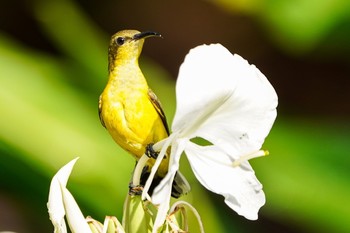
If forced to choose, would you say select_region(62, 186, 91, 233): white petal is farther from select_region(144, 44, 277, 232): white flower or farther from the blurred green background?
the blurred green background

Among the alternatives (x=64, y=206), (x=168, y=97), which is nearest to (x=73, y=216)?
(x=64, y=206)

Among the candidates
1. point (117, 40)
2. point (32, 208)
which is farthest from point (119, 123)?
point (32, 208)

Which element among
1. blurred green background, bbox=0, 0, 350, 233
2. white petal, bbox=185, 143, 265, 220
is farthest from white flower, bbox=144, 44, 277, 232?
blurred green background, bbox=0, 0, 350, 233

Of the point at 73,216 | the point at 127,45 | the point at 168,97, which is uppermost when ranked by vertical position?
the point at 168,97

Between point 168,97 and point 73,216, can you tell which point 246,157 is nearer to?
point 73,216

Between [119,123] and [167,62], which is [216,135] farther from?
[167,62]

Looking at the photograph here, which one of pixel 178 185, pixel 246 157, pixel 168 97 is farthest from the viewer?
pixel 168 97

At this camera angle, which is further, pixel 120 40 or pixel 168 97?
pixel 168 97

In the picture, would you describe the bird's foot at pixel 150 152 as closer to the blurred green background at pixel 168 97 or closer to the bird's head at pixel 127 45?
the bird's head at pixel 127 45

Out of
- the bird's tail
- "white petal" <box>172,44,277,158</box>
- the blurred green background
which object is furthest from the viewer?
the blurred green background
